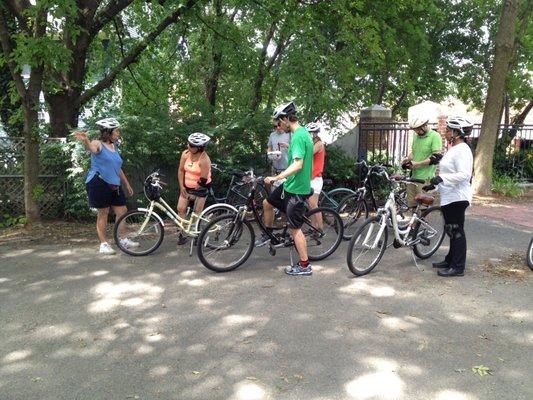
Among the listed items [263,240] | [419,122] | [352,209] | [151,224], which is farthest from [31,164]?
[419,122]

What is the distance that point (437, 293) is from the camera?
520 centimetres

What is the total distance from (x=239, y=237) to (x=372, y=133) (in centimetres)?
617

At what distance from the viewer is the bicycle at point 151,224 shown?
6.35 metres

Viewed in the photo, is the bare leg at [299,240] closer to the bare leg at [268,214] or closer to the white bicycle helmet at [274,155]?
the bare leg at [268,214]

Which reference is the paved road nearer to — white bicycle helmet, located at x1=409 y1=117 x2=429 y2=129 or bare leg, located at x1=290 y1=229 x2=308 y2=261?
bare leg, located at x1=290 y1=229 x2=308 y2=261

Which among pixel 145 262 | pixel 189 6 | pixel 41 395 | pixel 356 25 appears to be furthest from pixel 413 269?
pixel 189 6

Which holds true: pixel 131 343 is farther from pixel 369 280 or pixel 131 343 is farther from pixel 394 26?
pixel 394 26

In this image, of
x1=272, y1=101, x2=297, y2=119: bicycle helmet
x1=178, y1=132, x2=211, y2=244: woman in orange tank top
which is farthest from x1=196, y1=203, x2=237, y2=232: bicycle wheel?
x1=272, y1=101, x2=297, y2=119: bicycle helmet

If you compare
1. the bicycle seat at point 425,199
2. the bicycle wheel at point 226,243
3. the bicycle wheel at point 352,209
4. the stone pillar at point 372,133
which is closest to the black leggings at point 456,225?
the bicycle seat at point 425,199

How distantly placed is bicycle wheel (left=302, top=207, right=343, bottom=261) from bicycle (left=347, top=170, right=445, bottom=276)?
730mm

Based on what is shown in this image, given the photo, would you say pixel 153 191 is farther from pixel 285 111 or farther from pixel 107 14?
pixel 107 14

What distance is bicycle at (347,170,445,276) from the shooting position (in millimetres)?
5566

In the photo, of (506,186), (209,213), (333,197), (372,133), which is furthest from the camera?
(506,186)

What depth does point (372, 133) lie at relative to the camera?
36.3 ft
